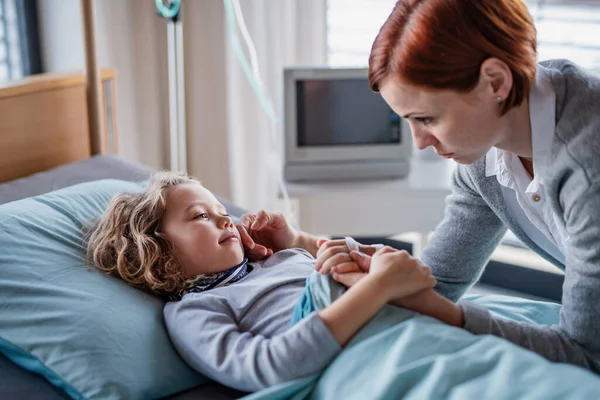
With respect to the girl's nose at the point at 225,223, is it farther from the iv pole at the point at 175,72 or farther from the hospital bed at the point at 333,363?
the iv pole at the point at 175,72

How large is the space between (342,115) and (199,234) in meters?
1.14

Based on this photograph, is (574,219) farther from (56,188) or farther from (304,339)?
(56,188)

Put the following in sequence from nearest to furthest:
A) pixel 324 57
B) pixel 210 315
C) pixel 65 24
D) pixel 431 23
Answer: pixel 431 23 < pixel 210 315 < pixel 65 24 < pixel 324 57

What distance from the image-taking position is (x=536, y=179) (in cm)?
124

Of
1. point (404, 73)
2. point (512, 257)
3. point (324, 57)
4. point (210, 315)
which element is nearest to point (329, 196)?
point (324, 57)

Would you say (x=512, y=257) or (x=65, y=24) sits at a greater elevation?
(x=65, y=24)

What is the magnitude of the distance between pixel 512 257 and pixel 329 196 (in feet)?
→ 3.10

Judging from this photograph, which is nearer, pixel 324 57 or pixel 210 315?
pixel 210 315

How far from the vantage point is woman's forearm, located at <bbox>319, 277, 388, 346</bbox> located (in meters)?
1.21

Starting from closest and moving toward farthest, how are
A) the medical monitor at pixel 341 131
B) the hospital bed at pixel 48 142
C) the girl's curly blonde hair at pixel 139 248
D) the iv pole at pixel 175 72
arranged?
the girl's curly blonde hair at pixel 139 248
the hospital bed at pixel 48 142
the iv pole at pixel 175 72
the medical monitor at pixel 341 131

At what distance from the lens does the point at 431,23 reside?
1121mm

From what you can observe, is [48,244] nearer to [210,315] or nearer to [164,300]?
[164,300]

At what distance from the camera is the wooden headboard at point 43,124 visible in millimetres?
1962

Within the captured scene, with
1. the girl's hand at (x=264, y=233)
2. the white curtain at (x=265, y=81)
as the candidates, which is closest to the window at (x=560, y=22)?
the white curtain at (x=265, y=81)
